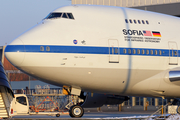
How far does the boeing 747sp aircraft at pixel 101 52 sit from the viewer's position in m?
17.3

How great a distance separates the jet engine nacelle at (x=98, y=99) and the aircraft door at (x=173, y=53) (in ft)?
14.0

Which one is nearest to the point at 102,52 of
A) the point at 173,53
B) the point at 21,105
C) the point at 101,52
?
the point at 101,52

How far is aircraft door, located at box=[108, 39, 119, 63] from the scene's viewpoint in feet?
59.9

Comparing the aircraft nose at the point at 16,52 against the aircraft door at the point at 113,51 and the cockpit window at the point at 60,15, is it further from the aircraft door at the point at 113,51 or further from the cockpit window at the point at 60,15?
the aircraft door at the point at 113,51

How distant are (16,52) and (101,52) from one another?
15.2 ft

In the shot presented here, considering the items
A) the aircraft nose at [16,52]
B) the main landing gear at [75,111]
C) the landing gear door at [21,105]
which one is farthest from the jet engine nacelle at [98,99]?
the landing gear door at [21,105]

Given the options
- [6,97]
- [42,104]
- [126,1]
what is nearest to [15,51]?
[6,97]

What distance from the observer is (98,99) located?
21.2 meters

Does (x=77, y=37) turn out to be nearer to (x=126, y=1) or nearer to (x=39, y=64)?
(x=39, y=64)

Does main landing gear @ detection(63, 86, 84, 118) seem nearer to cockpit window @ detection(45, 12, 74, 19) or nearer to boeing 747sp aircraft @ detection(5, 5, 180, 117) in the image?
boeing 747sp aircraft @ detection(5, 5, 180, 117)

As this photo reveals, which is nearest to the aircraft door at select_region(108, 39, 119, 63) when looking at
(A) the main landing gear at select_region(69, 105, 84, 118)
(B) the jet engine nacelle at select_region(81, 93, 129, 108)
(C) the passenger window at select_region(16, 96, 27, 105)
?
(A) the main landing gear at select_region(69, 105, 84, 118)

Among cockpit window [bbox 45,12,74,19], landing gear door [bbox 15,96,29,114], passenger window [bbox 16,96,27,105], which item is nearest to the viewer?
cockpit window [bbox 45,12,74,19]

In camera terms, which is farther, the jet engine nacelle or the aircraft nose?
the jet engine nacelle

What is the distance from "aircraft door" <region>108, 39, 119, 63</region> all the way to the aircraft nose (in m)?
4.85
